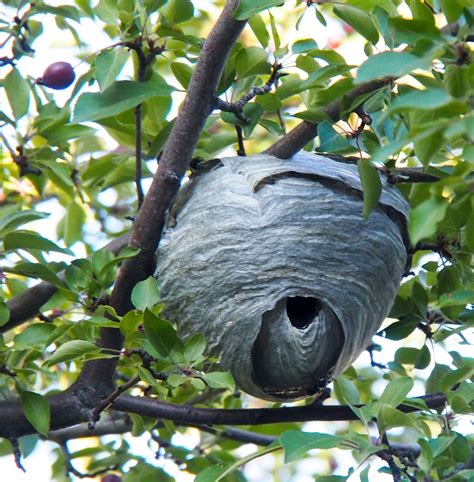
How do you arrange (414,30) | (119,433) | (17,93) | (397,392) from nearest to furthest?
(414,30) → (397,392) → (17,93) → (119,433)

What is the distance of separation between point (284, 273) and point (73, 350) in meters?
0.48

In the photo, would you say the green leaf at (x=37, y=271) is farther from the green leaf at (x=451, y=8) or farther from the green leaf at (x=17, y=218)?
the green leaf at (x=451, y=8)

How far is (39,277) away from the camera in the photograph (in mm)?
2135

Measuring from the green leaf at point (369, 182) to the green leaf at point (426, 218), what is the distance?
0.44 metres

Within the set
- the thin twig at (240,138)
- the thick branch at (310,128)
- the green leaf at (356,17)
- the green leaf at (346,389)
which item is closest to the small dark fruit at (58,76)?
the thin twig at (240,138)

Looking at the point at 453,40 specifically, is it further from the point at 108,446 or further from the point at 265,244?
the point at 108,446

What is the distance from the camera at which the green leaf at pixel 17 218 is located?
204 centimetres

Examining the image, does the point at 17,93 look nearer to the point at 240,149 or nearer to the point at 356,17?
the point at 240,149

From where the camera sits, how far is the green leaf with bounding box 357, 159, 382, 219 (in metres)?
1.88

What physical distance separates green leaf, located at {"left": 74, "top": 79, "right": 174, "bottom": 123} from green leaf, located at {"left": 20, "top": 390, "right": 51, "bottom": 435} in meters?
0.58

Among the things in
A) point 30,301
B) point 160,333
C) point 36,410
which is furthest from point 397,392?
point 30,301

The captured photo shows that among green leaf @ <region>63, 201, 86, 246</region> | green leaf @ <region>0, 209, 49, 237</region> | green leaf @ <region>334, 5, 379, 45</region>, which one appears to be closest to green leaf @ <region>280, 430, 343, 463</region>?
green leaf @ <region>0, 209, 49, 237</region>

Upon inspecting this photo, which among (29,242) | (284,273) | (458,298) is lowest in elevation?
(458,298)

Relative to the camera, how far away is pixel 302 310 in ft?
7.34
